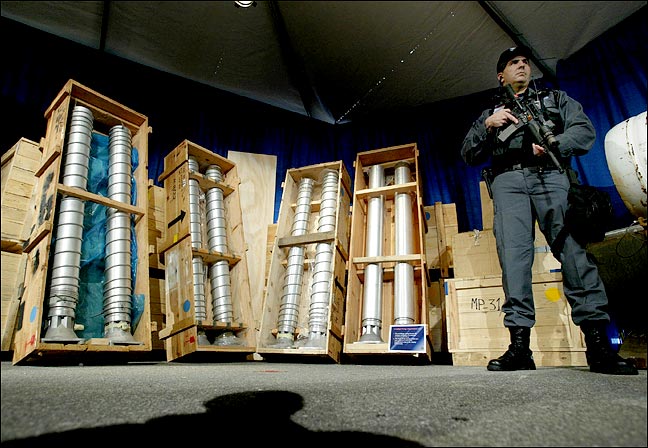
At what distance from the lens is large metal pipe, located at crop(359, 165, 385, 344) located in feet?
9.38

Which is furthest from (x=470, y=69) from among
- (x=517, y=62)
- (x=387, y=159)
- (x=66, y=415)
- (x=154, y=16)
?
(x=387, y=159)

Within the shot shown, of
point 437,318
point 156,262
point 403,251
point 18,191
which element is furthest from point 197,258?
point 437,318

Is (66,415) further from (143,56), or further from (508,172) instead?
(508,172)

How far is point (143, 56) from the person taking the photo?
0.88 metres

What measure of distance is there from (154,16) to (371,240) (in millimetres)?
2630

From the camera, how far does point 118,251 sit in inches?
93.8

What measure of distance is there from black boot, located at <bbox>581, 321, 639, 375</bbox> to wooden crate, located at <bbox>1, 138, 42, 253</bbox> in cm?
313

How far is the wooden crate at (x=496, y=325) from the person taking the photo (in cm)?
236

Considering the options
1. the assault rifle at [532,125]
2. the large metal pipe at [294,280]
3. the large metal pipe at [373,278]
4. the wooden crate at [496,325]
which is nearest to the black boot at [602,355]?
the assault rifle at [532,125]

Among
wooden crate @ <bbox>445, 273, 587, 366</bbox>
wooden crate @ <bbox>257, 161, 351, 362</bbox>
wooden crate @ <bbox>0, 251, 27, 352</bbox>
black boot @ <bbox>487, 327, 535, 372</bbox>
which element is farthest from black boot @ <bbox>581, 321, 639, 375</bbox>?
wooden crate @ <bbox>0, 251, 27, 352</bbox>

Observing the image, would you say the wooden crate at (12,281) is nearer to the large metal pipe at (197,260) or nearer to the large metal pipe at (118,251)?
the large metal pipe at (118,251)

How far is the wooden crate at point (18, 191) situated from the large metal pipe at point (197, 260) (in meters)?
1.01

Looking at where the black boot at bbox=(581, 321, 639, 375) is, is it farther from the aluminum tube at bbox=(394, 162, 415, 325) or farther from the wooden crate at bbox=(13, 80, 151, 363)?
the wooden crate at bbox=(13, 80, 151, 363)

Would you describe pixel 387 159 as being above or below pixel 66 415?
above
